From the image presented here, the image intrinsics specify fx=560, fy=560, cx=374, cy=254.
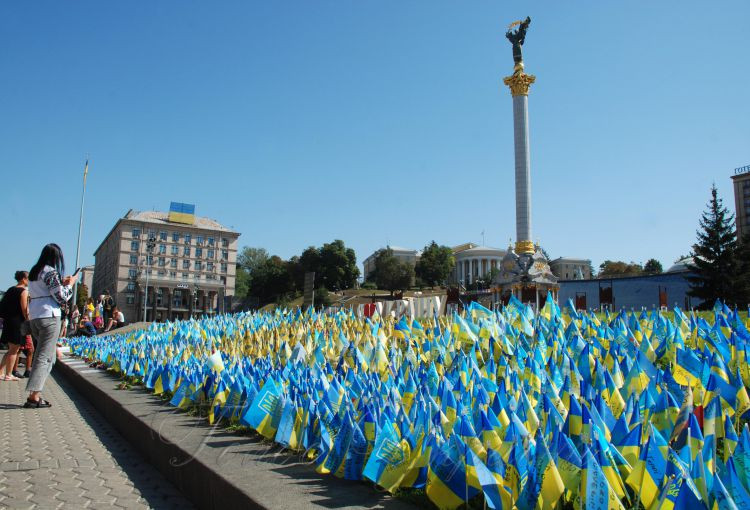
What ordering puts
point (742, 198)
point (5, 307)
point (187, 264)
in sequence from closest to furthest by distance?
point (5, 307), point (742, 198), point (187, 264)

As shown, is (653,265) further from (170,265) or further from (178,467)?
(178,467)

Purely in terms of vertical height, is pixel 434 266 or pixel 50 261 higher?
pixel 434 266

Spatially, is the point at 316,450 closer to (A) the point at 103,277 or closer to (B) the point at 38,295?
(B) the point at 38,295

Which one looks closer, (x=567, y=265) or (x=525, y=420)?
(x=525, y=420)

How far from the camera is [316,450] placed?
394cm

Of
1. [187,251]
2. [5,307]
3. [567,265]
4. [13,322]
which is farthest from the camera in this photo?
[567,265]

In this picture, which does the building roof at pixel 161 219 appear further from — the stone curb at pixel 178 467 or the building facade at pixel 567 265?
the stone curb at pixel 178 467

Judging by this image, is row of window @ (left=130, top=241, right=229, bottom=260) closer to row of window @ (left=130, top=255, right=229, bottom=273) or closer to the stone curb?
row of window @ (left=130, top=255, right=229, bottom=273)

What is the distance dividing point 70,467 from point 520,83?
40985 millimetres

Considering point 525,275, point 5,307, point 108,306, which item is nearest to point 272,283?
point 525,275

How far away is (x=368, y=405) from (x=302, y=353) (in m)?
3.98

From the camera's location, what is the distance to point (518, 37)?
4369cm

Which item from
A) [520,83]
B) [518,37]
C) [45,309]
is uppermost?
[518,37]

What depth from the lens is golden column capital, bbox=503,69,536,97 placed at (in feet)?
134
